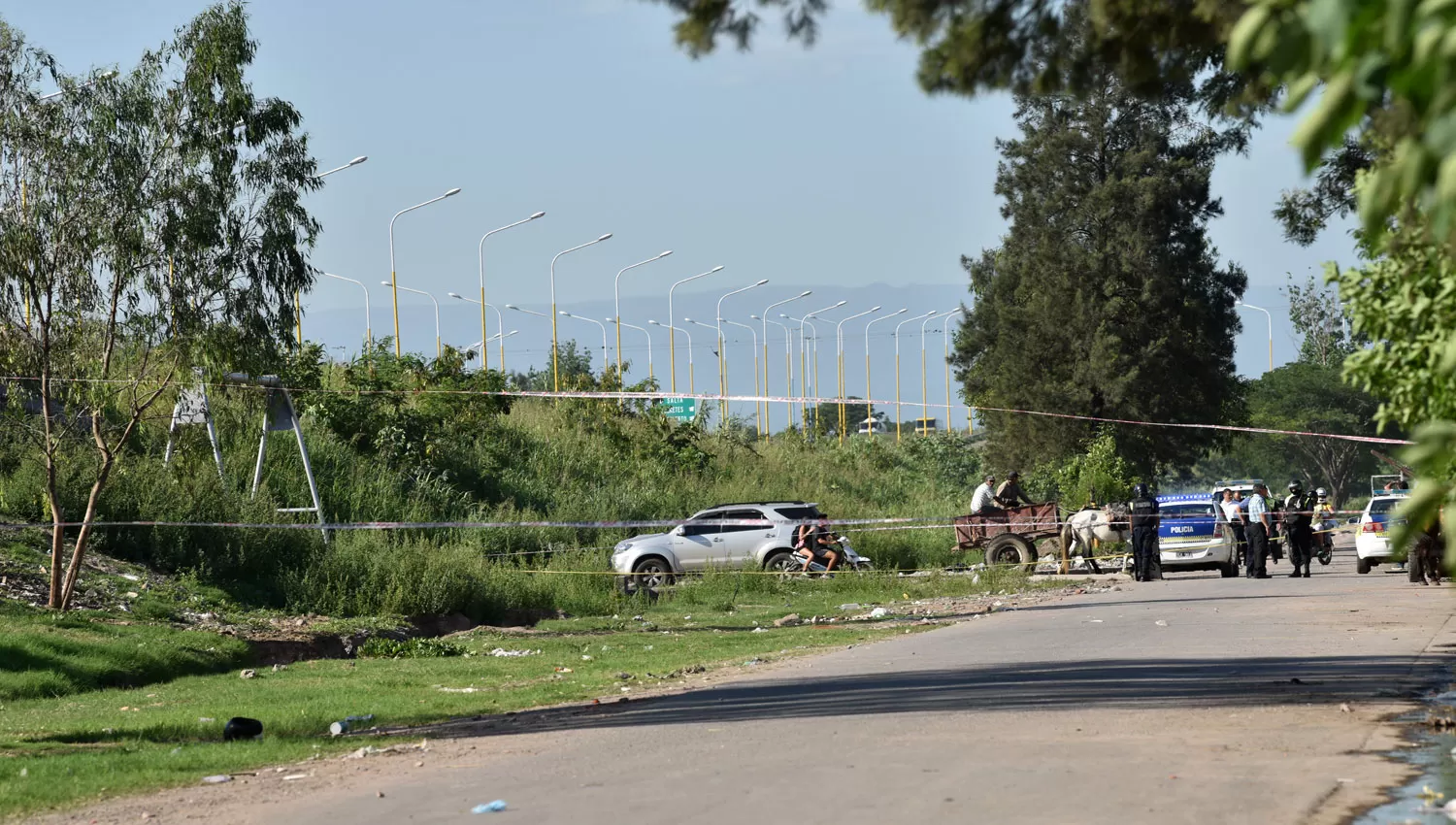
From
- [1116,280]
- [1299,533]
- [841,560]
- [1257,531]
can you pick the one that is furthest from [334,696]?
[1116,280]

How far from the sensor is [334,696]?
46.6 ft

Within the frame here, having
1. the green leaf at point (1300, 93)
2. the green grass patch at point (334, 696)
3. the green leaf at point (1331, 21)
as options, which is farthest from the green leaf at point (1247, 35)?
the green grass patch at point (334, 696)

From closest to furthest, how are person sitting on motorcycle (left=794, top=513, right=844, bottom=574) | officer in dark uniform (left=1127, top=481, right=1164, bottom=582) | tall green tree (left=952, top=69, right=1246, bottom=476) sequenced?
officer in dark uniform (left=1127, top=481, right=1164, bottom=582) → person sitting on motorcycle (left=794, top=513, right=844, bottom=574) → tall green tree (left=952, top=69, right=1246, bottom=476)

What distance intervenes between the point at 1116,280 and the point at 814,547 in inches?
990

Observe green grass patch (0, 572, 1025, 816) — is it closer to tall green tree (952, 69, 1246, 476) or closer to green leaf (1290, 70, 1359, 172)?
green leaf (1290, 70, 1359, 172)

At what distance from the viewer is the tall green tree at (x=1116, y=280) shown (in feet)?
167

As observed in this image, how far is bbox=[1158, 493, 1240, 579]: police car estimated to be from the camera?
31.5m

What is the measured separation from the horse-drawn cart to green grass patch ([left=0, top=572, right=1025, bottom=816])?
8895mm

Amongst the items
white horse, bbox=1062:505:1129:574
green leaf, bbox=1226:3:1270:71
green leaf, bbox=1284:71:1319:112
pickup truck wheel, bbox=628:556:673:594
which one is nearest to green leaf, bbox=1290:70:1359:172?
green leaf, bbox=1284:71:1319:112

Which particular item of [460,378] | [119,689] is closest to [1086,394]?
[460,378]

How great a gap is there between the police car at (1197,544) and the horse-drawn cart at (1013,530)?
7.43 feet

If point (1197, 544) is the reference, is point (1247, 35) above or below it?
above

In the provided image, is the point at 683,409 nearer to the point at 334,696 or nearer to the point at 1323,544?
the point at 1323,544

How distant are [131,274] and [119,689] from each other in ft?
20.3
